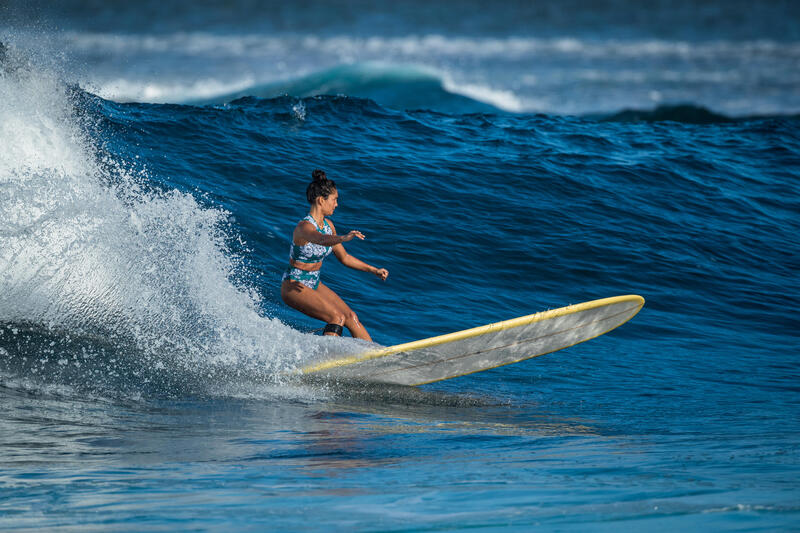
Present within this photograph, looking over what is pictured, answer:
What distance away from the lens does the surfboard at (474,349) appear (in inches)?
249

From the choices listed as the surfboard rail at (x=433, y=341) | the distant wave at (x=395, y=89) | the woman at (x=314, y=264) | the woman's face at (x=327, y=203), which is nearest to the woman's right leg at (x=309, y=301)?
the woman at (x=314, y=264)

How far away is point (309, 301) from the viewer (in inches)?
248

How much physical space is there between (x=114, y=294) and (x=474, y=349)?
3598 millimetres

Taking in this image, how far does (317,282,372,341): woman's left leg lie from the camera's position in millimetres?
6414

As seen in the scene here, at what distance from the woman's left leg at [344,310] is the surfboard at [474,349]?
335mm

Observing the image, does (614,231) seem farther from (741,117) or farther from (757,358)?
(741,117)

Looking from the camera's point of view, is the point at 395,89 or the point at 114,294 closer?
the point at 114,294

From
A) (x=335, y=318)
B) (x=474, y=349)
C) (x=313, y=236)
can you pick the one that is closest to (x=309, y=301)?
(x=335, y=318)

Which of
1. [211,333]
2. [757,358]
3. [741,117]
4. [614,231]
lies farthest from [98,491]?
[741,117]

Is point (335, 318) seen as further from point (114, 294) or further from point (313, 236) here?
point (114, 294)

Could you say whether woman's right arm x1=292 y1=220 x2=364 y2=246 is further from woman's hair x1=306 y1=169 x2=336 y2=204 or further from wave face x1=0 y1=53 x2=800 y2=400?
wave face x1=0 y1=53 x2=800 y2=400

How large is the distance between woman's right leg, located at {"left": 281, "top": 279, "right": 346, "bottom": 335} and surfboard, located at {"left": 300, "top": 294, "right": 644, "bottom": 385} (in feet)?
1.25

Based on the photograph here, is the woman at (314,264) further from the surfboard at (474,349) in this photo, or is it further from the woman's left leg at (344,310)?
the surfboard at (474,349)

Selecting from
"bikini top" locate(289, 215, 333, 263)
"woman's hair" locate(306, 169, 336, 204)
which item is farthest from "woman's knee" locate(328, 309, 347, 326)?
"woman's hair" locate(306, 169, 336, 204)
